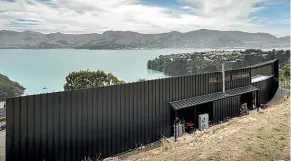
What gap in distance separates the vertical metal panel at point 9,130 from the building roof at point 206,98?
6.40 meters

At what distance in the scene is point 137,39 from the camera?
339ft

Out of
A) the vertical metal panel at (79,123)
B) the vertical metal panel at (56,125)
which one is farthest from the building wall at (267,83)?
the vertical metal panel at (56,125)

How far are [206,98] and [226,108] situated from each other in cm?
186

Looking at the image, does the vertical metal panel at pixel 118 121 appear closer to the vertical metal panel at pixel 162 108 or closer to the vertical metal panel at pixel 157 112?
the vertical metal panel at pixel 157 112

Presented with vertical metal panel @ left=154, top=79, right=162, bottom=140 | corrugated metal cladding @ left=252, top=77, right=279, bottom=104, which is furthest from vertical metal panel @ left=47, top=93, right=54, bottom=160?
corrugated metal cladding @ left=252, top=77, right=279, bottom=104

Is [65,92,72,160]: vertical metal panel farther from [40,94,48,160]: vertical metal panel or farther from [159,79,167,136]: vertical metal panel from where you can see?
[159,79,167,136]: vertical metal panel

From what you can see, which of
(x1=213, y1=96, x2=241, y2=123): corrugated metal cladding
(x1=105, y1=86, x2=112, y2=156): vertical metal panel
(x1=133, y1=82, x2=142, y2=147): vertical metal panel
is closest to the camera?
(x1=105, y1=86, x2=112, y2=156): vertical metal panel

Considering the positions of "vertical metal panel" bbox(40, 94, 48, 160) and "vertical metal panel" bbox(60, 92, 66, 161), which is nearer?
"vertical metal panel" bbox(40, 94, 48, 160)

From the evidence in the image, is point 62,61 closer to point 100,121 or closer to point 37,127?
point 100,121

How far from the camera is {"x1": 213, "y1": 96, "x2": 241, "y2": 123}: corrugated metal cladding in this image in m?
13.4

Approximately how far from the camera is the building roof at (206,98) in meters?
11.5

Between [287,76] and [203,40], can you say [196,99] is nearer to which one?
[287,76]

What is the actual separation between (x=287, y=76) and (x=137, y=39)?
257ft

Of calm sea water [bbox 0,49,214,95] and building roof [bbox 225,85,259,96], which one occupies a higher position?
calm sea water [bbox 0,49,214,95]
